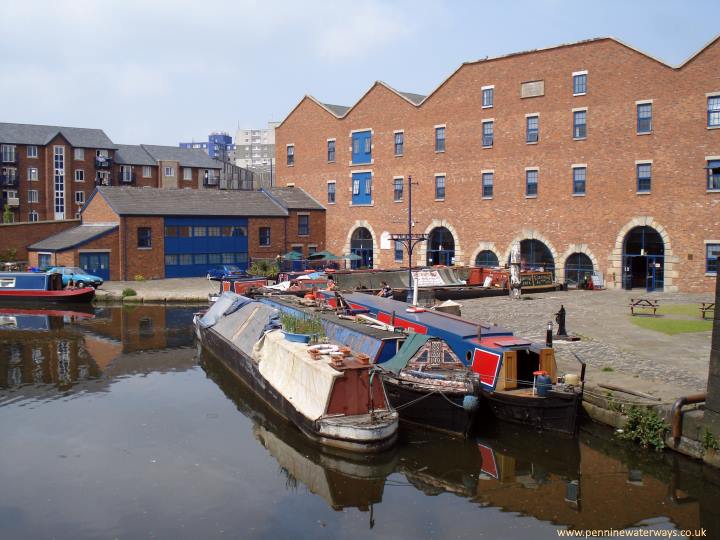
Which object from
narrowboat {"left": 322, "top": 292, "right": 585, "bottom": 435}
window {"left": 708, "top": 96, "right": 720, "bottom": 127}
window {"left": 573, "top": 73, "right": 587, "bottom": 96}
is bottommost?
narrowboat {"left": 322, "top": 292, "right": 585, "bottom": 435}

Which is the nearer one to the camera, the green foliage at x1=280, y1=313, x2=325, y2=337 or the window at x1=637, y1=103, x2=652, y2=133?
the green foliage at x1=280, y1=313, x2=325, y2=337

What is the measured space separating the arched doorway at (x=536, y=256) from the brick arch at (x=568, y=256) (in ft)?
1.36

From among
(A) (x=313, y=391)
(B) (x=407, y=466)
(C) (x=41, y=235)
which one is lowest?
(B) (x=407, y=466)

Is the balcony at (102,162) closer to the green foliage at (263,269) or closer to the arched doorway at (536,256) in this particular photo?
the green foliage at (263,269)

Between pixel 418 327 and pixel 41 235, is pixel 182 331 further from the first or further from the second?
pixel 41 235

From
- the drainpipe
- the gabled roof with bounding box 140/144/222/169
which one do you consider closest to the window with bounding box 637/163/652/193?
the drainpipe

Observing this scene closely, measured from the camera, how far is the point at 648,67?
116 ft

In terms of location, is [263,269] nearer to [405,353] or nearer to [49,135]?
[405,353]

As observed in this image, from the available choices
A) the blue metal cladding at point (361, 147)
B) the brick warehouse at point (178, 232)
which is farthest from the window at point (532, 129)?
the brick warehouse at point (178, 232)

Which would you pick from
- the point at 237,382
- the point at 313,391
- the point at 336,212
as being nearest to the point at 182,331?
the point at 237,382

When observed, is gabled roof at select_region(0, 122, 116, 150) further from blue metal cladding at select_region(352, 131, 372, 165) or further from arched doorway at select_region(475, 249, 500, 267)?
arched doorway at select_region(475, 249, 500, 267)

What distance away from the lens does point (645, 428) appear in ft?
47.4

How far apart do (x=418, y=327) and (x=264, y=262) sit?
89.6ft

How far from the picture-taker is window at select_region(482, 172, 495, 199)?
41.7m
